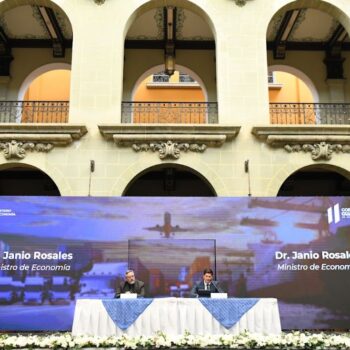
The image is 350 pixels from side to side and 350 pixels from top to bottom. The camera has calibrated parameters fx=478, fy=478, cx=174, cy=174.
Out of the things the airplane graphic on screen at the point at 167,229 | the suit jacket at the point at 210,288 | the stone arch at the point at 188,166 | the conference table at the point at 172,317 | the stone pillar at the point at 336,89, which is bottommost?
the conference table at the point at 172,317

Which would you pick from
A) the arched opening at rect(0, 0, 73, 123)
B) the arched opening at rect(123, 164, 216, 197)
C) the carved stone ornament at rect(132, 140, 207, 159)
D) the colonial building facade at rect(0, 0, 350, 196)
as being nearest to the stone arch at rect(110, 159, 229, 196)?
the colonial building facade at rect(0, 0, 350, 196)

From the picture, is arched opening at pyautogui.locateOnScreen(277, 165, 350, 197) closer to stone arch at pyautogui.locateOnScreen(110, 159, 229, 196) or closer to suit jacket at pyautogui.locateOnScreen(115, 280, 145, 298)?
stone arch at pyautogui.locateOnScreen(110, 159, 229, 196)

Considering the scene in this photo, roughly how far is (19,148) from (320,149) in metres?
7.85

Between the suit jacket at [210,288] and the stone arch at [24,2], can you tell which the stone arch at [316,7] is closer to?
the stone arch at [24,2]

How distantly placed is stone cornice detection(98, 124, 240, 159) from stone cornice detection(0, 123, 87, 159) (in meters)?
0.84

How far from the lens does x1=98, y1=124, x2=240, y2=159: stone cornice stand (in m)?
12.4

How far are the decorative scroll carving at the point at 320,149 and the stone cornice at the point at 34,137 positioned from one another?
18.3 feet

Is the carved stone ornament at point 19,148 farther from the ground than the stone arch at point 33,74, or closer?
closer

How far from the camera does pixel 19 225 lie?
1078cm

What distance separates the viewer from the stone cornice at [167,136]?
40.7 ft

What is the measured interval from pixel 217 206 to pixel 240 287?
1.89m

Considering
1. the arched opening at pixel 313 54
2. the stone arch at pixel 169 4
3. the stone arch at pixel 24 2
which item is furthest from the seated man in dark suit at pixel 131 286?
the arched opening at pixel 313 54

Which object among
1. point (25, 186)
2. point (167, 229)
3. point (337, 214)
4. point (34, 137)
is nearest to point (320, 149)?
point (337, 214)

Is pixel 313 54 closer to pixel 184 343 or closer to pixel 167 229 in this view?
pixel 167 229
